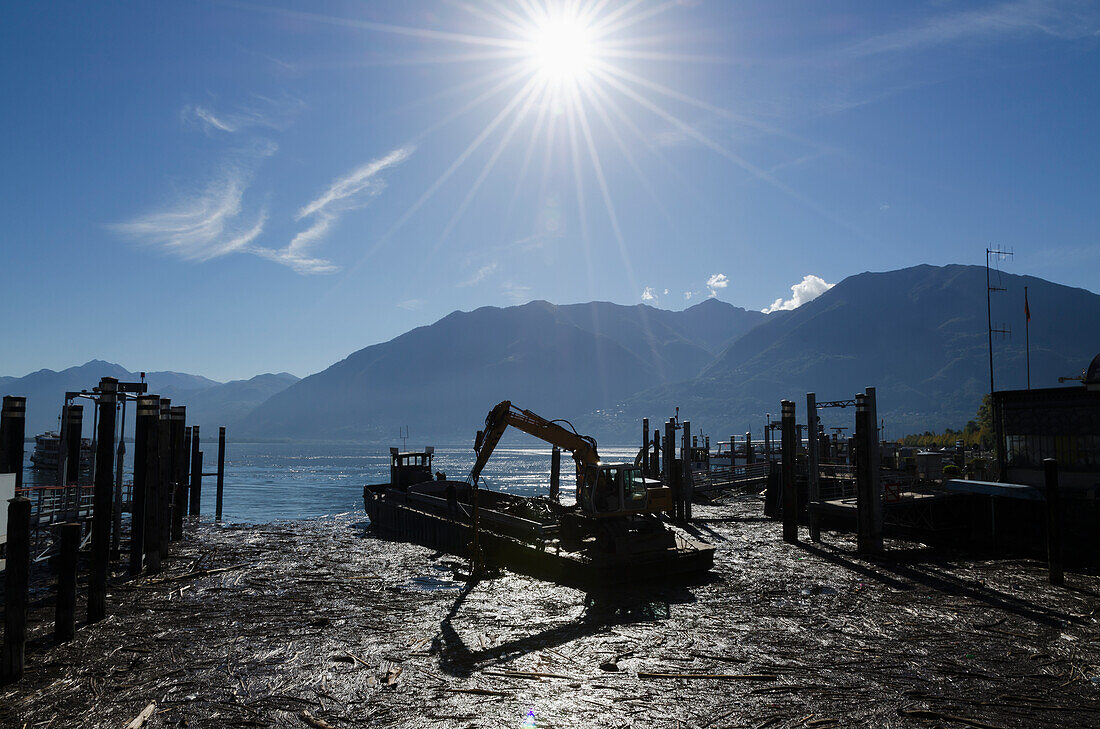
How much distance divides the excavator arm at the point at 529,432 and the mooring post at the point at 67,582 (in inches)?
504

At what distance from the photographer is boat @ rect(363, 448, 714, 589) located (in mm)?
19578

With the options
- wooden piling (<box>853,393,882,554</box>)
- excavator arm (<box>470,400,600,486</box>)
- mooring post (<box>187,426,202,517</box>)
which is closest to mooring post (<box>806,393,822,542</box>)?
wooden piling (<box>853,393,882,554</box>)

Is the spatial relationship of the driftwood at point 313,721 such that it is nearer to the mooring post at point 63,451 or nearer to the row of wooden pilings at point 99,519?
the row of wooden pilings at point 99,519

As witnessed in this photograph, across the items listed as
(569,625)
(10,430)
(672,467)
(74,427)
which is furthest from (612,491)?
(74,427)

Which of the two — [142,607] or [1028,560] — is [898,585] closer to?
[1028,560]

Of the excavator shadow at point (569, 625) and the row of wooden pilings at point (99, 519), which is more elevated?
the row of wooden pilings at point (99, 519)

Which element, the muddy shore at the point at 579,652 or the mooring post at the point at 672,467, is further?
the mooring post at the point at 672,467

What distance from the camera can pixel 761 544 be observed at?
26.5 m

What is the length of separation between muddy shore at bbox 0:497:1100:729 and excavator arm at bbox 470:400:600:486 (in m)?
5.02

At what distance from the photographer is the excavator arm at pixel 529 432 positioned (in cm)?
2430

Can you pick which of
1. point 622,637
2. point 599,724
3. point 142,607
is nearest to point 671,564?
point 622,637

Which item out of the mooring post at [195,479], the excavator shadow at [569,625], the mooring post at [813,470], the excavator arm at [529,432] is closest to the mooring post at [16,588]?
the excavator shadow at [569,625]

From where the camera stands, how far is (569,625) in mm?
15469

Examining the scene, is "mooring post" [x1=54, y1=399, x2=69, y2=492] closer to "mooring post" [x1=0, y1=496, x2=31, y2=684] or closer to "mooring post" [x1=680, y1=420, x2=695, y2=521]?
"mooring post" [x1=0, y1=496, x2=31, y2=684]
